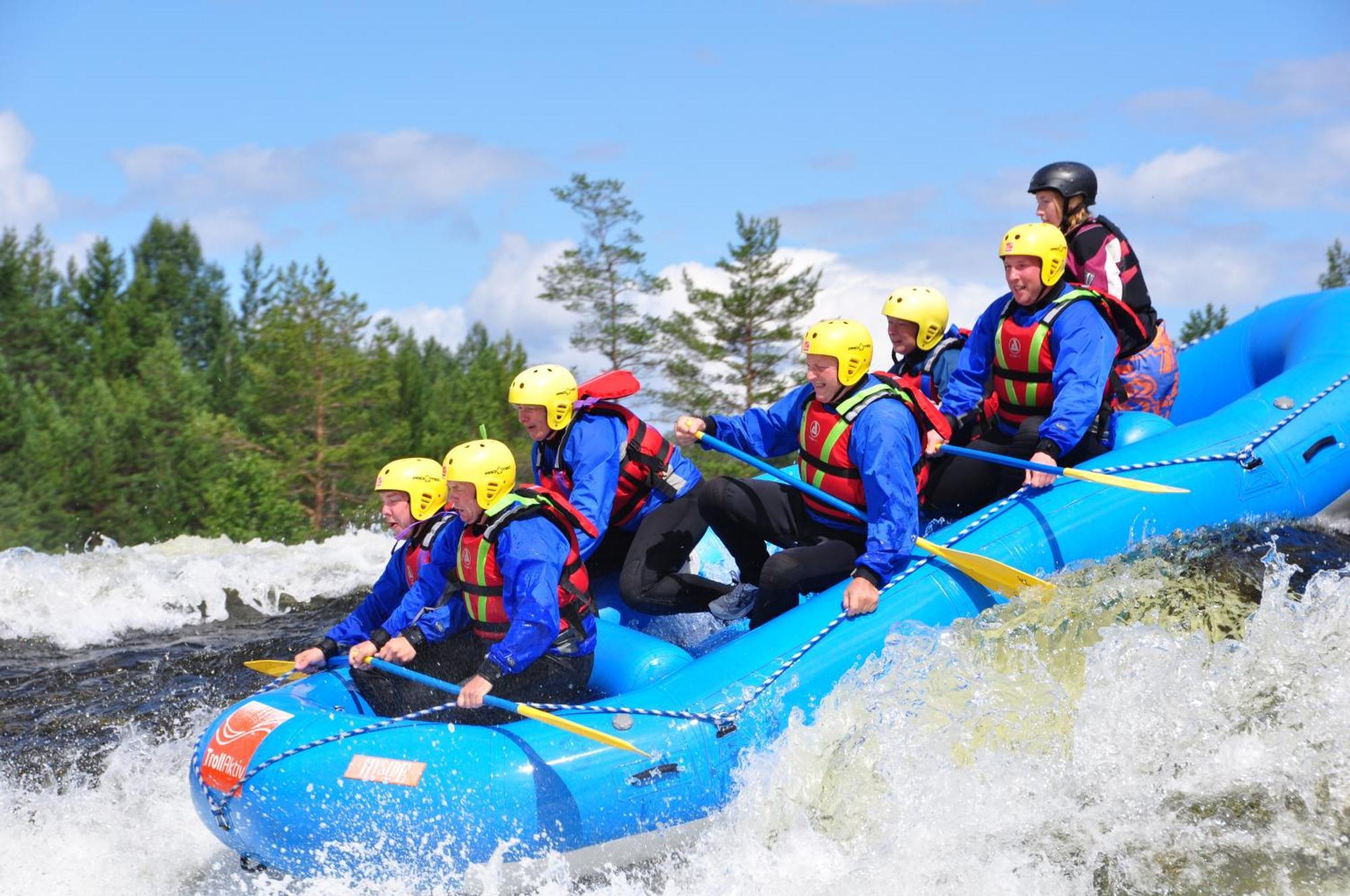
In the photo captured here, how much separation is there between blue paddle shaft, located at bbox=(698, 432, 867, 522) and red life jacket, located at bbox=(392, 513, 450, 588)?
1.20 meters

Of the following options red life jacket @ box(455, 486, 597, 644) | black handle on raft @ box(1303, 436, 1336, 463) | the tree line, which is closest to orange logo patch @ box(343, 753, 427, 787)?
red life jacket @ box(455, 486, 597, 644)

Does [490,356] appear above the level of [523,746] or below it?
above

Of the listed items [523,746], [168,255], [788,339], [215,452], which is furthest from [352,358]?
[168,255]

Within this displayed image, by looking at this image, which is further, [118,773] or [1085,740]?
[118,773]

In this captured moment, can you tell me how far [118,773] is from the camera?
5.61 m

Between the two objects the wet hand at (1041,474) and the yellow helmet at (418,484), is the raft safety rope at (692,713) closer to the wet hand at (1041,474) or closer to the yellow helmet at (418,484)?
the wet hand at (1041,474)

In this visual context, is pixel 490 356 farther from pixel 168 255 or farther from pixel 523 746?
pixel 523 746

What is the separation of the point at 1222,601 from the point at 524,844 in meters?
3.22

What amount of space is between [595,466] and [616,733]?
4.45 ft

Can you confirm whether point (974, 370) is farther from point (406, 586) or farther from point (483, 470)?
point (406, 586)

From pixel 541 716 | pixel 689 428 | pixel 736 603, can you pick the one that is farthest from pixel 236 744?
pixel 689 428

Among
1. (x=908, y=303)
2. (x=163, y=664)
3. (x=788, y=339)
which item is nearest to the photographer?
(x=908, y=303)

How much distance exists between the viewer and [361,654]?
4797 millimetres

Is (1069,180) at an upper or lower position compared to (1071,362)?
Answer: upper
